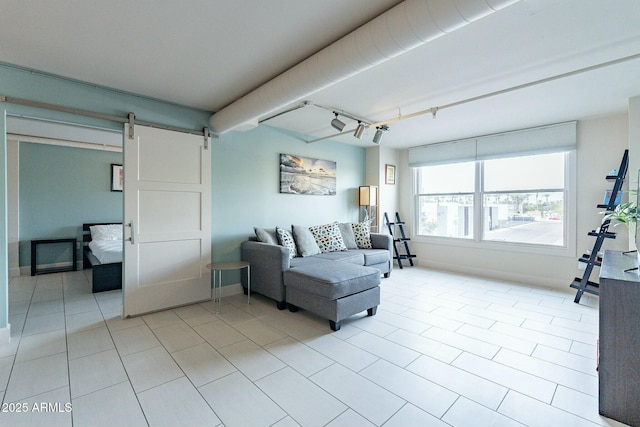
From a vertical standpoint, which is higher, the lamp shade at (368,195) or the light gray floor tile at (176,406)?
the lamp shade at (368,195)

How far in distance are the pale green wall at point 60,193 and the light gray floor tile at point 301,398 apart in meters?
5.65

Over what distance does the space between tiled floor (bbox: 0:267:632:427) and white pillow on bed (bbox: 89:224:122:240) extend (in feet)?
6.15

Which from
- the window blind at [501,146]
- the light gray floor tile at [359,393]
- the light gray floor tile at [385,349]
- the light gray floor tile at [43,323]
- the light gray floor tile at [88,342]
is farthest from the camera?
the window blind at [501,146]

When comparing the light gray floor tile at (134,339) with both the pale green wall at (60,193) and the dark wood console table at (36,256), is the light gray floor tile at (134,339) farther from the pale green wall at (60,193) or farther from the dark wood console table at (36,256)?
the pale green wall at (60,193)

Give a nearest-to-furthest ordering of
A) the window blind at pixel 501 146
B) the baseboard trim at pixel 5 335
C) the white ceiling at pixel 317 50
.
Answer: the white ceiling at pixel 317 50 < the baseboard trim at pixel 5 335 < the window blind at pixel 501 146

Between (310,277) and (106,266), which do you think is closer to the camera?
A: (310,277)

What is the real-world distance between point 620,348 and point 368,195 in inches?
165

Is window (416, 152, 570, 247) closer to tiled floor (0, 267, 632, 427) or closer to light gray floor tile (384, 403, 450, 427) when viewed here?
tiled floor (0, 267, 632, 427)

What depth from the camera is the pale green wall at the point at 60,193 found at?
16.5 ft

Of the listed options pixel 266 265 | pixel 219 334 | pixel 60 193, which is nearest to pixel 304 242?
pixel 266 265

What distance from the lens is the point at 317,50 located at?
227 centimetres

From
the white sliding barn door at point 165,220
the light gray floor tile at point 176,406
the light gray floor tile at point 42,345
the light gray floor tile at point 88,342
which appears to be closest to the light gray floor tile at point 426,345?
the light gray floor tile at point 176,406

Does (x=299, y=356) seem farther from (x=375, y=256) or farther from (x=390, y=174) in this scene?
(x=390, y=174)

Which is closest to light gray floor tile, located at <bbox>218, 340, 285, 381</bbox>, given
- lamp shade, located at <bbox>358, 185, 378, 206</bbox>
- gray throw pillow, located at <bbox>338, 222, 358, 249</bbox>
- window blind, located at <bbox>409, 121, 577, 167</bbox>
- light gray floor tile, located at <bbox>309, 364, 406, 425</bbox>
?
light gray floor tile, located at <bbox>309, 364, 406, 425</bbox>
